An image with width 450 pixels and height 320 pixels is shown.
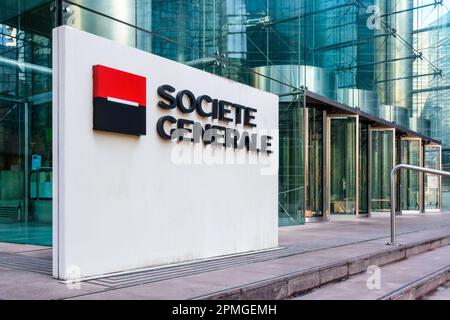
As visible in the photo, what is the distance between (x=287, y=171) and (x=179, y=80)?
800cm

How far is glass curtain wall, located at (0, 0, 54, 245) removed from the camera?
9.66m

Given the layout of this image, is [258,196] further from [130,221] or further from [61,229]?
[61,229]

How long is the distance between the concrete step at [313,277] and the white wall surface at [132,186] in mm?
1620

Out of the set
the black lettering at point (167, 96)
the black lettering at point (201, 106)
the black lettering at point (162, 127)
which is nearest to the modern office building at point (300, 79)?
the black lettering at point (201, 106)

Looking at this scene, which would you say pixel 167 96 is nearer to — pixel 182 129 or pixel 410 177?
pixel 182 129

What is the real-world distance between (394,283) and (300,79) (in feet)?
31.5

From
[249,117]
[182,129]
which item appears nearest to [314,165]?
[249,117]

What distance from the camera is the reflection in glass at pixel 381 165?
22234 mm

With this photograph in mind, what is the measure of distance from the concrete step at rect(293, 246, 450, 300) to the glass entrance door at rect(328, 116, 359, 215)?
936 centimetres

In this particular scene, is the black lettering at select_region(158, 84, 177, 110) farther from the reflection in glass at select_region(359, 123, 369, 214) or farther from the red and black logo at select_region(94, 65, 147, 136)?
the reflection in glass at select_region(359, 123, 369, 214)

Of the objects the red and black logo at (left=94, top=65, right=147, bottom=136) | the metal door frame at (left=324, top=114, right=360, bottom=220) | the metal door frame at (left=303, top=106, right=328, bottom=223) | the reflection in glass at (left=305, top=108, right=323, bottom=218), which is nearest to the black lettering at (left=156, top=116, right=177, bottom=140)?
the red and black logo at (left=94, top=65, right=147, bottom=136)
